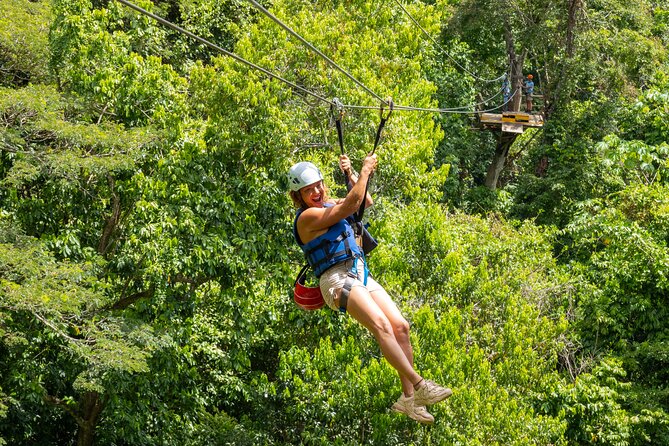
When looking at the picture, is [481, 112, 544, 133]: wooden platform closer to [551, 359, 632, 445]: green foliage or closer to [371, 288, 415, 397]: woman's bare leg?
[551, 359, 632, 445]: green foliage

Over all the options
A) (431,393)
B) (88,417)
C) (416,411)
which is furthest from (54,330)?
→ (431,393)

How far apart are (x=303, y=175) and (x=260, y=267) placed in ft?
13.0

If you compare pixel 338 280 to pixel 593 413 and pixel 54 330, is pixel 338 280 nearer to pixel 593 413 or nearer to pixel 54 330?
pixel 54 330

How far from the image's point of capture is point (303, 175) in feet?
15.4

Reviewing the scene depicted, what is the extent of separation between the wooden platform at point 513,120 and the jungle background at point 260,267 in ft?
10.9

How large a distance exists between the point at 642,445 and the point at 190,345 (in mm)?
5064

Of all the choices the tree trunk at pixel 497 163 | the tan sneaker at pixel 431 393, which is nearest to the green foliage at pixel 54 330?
the tan sneaker at pixel 431 393

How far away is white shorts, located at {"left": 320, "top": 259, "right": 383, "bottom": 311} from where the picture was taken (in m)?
4.76

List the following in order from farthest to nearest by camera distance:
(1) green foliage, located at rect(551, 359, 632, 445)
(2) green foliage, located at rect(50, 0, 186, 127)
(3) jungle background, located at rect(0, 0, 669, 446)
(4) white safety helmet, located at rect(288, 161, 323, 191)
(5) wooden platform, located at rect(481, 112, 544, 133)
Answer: (5) wooden platform, located at rect(481, 112, 544, 133), (1) green foliage, located at rect(551, 359, 632, 445), (2) green foliage, located at rect(50, 0, 186, 127), (3) jungle background, located at rect(0, 0, 669, 446), (4) white safety helmet, located at rect(288, 161, 323, 191)

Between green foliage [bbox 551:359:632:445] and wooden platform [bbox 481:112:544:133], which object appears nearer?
green foliage [bbox 551:359:632:445]

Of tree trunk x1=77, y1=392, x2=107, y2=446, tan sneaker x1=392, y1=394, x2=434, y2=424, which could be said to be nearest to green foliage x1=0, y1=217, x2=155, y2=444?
tree trunk x1=77, y1=392, x2=107, y2=446

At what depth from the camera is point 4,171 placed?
8.31 m

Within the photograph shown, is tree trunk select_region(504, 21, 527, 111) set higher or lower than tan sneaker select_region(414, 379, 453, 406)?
higher

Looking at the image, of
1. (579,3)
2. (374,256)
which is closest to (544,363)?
(374,256)
